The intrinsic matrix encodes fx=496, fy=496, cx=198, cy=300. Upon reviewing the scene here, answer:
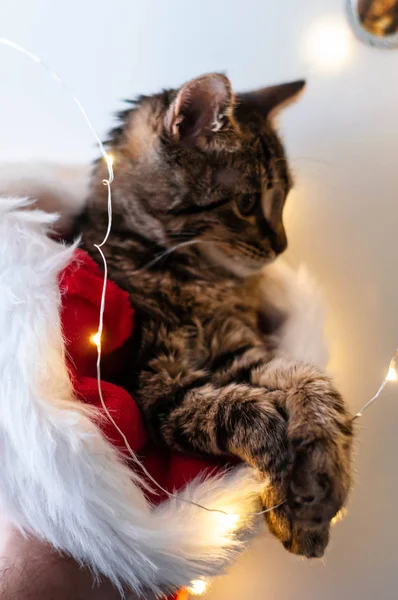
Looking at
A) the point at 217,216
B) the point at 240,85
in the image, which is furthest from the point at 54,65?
the point at 217,216

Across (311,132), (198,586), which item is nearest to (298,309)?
(311,132)

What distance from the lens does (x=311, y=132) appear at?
945 mm

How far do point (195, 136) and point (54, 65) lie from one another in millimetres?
394

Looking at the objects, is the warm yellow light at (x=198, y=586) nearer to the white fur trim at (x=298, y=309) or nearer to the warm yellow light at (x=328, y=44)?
the white fur trim at (x=298, y=309)

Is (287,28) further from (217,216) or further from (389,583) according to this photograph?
(389,583)

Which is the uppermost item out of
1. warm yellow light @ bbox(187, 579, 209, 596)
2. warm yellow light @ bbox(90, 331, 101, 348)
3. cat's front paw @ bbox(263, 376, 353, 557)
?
warm yellow light @ bbox(90, 331, 101, 348)

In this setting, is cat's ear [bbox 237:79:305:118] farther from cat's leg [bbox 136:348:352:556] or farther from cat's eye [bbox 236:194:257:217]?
cat's leg [bbox 136:348:352:556]

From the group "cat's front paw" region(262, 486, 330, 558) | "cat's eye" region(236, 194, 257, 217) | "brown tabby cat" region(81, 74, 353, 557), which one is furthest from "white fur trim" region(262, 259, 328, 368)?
"cat's front paw" region(262, 486, 330, 558)

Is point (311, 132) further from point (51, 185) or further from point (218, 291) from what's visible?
point (51, 185)

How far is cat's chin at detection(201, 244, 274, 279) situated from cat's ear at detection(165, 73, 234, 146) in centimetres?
17

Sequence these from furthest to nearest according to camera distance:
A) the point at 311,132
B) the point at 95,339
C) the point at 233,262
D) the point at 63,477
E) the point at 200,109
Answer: the point at 311,132
the point at 233,262
the point at 200,109
the point at 95,339
the point at 63,477

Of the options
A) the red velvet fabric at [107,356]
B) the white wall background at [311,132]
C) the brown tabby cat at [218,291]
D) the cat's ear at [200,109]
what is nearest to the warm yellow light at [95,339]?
the red velvet fabric at [107,356]

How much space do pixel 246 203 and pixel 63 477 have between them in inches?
19.5

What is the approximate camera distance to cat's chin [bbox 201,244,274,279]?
824 mm
